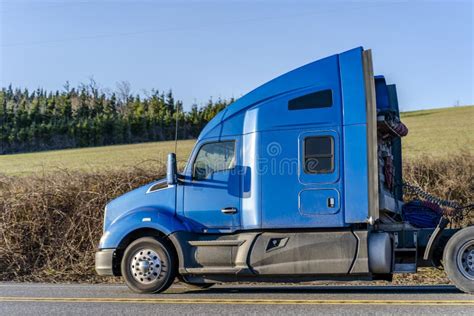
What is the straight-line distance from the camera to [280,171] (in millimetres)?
9383

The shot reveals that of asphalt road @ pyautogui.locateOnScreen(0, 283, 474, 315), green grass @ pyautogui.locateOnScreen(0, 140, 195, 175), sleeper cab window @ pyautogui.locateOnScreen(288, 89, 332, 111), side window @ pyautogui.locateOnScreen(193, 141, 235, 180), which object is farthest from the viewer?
green grass @ pyautogui.locateOnScreen(0, 140, 195, 175)

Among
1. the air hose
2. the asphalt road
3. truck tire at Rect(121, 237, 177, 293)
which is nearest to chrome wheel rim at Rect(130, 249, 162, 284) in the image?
truck tire at Rect(121, 237, 177, 293)

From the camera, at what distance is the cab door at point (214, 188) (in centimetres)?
966

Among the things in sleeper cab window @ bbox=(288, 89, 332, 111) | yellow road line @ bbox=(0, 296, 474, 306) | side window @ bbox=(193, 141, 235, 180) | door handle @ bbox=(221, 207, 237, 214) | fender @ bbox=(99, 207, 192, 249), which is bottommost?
yellow road line @ bbox=(0, 296, 474, 306)

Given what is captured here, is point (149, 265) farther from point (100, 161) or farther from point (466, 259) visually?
point (100, 161)

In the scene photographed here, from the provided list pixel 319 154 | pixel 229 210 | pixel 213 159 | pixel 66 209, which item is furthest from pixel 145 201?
pixel 66 209

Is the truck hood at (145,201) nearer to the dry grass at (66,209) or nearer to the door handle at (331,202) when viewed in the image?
the door handle at (331,202)

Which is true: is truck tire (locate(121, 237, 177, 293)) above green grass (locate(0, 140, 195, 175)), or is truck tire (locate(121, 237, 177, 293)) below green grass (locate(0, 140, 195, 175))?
below

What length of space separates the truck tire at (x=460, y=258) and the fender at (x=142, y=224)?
12.5ft

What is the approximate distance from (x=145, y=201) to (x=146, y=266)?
1083 millimetres

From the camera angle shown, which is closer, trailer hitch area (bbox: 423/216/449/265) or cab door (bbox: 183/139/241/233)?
trailer hitch area (bbox: 423/216/449/265)

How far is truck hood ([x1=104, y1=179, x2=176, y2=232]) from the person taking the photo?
9992 millimetres

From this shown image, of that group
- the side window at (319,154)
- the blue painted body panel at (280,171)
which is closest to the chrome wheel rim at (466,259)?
the blue painted body panel at (280,171)

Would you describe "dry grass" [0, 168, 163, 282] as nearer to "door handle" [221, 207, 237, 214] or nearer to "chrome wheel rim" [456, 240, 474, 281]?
"door handle" [221, 207, 237, 214]
